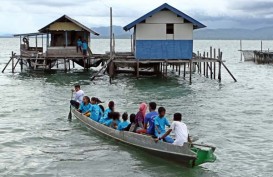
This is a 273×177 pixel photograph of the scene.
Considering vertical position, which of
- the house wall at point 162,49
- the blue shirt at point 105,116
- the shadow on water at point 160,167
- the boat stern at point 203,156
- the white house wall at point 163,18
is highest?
the white house wall at point 163,18

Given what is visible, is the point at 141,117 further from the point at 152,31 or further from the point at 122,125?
the point at 152,31

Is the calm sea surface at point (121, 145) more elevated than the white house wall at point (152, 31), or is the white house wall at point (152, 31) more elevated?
the white house wall at point (152, 31)

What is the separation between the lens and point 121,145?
16062mm

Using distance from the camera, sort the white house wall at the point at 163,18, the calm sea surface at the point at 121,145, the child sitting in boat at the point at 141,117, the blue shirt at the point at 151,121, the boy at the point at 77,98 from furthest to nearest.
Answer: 1. the white house wall at the point at 163,18
2. the boy at the point at 77,98
3. the child sitting in boat at the point at 141,117
4. the blue shirt at the point at 151,121
5. the calm sea surface at the point at 121,145

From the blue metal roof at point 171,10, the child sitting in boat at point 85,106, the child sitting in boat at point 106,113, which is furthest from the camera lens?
the blue metal roof at point 171,10

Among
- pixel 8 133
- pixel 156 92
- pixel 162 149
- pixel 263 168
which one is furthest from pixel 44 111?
pixel 263 168

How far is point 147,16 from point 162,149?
66.0ft

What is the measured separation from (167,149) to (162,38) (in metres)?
20.5

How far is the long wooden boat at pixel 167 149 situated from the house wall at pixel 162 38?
17096mm

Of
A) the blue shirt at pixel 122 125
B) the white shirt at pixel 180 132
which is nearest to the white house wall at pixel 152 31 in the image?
the blue shirt at pixel 122 125

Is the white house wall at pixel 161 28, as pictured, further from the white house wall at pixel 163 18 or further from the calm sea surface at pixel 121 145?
the calm sea surface at pixel 121 145

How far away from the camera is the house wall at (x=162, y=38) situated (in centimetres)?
3331

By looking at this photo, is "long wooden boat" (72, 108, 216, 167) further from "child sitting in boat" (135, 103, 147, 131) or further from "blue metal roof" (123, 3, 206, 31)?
"blue metal roof" (123, 3, 206, 31)

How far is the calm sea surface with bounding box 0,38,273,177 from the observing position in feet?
45.8
